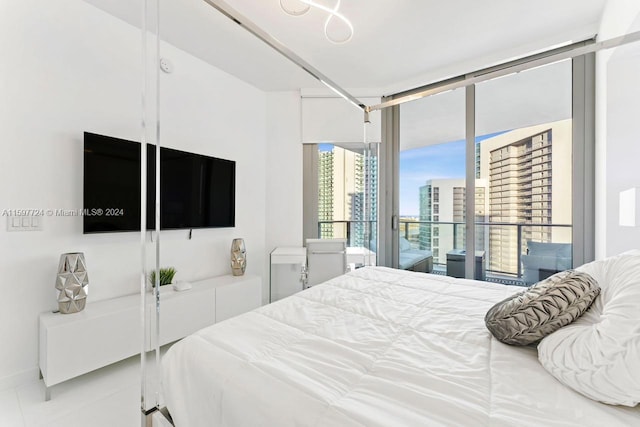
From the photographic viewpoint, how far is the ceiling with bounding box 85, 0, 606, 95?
7.45 feet

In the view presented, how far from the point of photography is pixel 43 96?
1.97 meters

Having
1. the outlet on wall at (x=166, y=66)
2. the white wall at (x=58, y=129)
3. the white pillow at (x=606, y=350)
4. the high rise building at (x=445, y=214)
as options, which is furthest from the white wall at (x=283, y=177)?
the white pillow at (x=606, y=350)

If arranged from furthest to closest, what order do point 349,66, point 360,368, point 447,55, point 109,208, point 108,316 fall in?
point 349,66 < point 447,55 < point 109,208 < point 108,316 < point 360,368

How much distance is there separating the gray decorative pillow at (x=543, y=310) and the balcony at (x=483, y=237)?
2.28 m

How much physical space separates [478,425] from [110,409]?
2014 millimetres

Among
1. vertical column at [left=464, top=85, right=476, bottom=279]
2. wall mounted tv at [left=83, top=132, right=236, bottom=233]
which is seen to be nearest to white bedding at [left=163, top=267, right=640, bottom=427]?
wall mounted tv at [left=83, top=132, right=236, bottom=233]

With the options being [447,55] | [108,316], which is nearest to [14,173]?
[108,316]

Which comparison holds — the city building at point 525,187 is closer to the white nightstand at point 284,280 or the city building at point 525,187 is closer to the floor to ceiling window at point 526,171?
the floor to ceiling window at point 526,171

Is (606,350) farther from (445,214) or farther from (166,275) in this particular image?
(445,214)

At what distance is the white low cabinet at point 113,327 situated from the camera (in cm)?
178

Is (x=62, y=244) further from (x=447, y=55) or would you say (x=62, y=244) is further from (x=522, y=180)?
(x=522, y=180)

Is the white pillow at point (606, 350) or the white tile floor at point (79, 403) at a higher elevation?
the white pillow at point (606, 350)

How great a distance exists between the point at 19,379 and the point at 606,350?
3021 millimetres

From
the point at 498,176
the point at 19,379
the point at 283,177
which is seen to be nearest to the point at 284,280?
the point at 283,177
